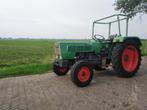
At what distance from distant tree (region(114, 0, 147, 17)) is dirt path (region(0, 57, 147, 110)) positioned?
1030 cm

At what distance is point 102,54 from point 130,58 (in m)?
1.07

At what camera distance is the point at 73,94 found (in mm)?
6359

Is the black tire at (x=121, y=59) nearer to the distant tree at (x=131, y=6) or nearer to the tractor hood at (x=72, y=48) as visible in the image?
the tractor hood at (x=72, y=48)

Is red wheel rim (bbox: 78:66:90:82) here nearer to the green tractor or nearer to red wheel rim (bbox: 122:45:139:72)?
the green tractor

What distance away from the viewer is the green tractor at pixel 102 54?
7.98 m

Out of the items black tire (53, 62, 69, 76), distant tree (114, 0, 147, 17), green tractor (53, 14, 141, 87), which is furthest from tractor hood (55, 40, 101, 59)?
distant tree (114, 0, 147, 17)

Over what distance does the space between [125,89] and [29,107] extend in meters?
2.85

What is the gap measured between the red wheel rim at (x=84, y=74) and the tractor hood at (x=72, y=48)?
0.95 metres

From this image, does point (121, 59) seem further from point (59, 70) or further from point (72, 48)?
point (59, 70)

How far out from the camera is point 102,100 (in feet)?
19.1

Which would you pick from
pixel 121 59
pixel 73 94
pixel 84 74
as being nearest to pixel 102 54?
pixel 121 59

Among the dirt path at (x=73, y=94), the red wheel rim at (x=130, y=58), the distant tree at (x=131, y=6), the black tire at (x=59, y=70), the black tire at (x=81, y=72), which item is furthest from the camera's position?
the distant tree at (x=131, y=6)

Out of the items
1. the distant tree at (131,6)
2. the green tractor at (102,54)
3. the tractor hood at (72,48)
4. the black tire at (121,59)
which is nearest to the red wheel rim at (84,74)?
the green tractor at (102,54)

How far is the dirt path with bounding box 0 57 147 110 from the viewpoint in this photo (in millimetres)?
5457
